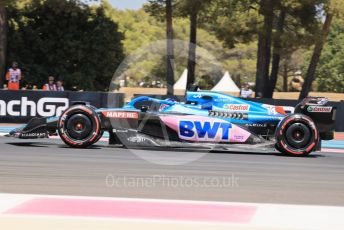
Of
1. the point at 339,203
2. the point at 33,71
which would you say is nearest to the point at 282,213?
the point at 339,203

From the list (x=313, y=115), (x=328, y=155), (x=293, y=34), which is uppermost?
(x=293, y=34)

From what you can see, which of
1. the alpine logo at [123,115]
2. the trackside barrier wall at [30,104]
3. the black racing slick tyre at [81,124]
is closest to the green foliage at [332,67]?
the trackside barrier wall at [30,104]

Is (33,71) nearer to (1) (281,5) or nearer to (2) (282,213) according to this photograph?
(1) (281,5)

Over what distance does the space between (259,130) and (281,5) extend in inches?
594

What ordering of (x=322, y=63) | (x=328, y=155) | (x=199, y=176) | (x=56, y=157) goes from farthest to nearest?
(x=322, y=63) → (x=328, y=155) → (x=56, y=157) → (x=199, y=176)

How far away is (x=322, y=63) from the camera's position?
64.6 m

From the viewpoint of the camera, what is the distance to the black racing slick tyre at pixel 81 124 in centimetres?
1191

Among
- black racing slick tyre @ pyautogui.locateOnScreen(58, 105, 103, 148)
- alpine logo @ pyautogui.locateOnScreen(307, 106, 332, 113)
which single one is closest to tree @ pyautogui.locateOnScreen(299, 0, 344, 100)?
alpine logo @ pyautogui.locateOnScreen(307, 106, 332, 113)

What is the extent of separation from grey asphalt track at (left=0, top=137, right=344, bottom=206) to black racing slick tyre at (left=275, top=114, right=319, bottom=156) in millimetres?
252

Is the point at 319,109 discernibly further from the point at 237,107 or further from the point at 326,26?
the point at 326,26

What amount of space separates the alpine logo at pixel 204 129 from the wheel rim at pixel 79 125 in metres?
1.74

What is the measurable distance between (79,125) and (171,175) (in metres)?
3.50

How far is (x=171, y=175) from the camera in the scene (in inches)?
354

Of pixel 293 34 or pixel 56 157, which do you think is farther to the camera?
pixel 293 34
